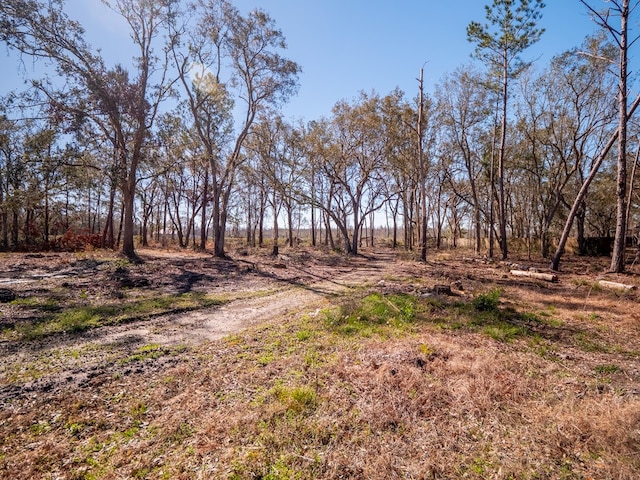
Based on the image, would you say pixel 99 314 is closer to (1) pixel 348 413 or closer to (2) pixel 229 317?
(2) pixel 229 317

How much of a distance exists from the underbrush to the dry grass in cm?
2

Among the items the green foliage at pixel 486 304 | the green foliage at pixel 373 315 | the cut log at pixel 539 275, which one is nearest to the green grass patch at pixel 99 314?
the green foliage at pixel 373 315

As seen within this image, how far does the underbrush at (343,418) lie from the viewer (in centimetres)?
279

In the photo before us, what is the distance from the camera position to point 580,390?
13.0ft

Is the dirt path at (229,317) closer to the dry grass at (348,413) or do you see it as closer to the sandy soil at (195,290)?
the sandy soil at (195,290)

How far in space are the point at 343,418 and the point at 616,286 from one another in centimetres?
1279

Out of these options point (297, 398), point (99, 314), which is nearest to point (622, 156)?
point (297, 398)

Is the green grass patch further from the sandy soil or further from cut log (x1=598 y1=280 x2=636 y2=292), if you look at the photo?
cut log (x1=598 y1=280 x2=636 y2=292)

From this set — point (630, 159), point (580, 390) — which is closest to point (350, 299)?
point (580, 390)

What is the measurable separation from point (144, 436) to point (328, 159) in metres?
25.1

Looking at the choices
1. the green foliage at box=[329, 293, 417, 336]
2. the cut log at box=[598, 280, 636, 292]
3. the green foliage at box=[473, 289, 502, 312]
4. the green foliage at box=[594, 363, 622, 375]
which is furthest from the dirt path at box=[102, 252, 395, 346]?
the cut log at box=[598, 280, 636, 292]

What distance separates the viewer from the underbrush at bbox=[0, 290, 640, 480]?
279 cm

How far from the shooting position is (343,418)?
3467mm

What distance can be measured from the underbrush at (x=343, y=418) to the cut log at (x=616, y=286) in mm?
7638
